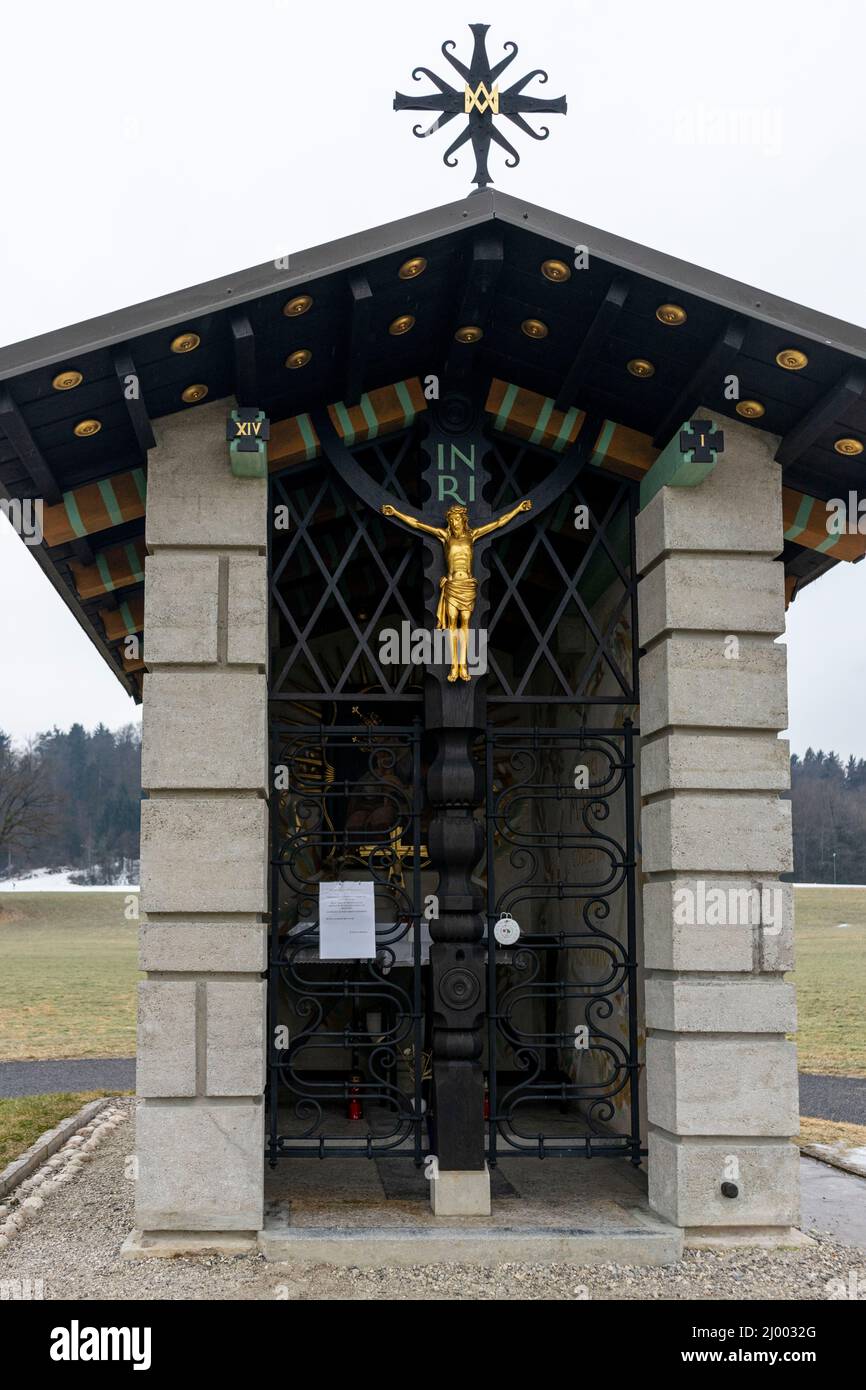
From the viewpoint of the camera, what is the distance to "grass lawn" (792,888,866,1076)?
1916 centimetres

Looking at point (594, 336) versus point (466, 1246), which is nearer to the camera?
point (466, 1246)

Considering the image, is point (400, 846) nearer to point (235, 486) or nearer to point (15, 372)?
point (235, 486)

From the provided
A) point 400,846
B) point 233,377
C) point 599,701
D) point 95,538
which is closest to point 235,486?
point 233,377

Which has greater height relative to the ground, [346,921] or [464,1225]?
[346,921]

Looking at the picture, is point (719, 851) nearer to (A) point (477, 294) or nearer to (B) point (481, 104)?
(A) point (477, 294)

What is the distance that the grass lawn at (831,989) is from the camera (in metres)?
19.2

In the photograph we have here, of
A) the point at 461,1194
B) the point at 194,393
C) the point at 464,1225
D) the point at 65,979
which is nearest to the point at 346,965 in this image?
the point at 461,1194

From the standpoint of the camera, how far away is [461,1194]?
7.76 meters

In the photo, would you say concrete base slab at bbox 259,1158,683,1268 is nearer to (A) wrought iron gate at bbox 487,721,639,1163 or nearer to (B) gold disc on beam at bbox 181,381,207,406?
(A) wrought iron gate at bbox 487,721,639,1163

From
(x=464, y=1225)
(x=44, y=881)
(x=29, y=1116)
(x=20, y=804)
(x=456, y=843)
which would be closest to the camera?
(x=464, y=1225)

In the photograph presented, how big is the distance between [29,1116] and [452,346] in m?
8.32

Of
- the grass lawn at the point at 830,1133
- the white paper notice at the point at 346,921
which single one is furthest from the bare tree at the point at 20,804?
the white paper notice at the point at 346,921

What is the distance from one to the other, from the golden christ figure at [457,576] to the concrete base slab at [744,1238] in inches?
140

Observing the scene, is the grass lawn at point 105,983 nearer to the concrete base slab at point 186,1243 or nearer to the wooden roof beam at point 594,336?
the concrete base slab at point 186,1243
